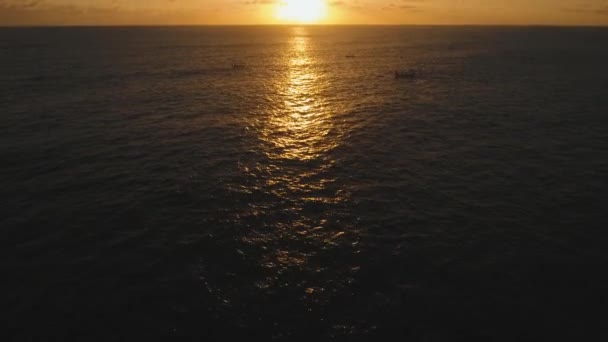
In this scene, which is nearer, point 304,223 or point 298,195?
point 304,223

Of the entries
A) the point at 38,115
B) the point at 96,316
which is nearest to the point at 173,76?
the point at 38,115

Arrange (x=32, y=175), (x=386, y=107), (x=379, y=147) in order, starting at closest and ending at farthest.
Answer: (x=32, y=175) → (x=379, y=147) → (x=386, y=107)

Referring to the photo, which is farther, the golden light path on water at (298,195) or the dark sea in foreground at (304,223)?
the golden light path on water at (298,195)

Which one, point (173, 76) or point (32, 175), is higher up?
point (173, 76)

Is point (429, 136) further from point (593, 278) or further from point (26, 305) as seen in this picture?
point (26, 305)

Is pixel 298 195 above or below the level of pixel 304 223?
above
